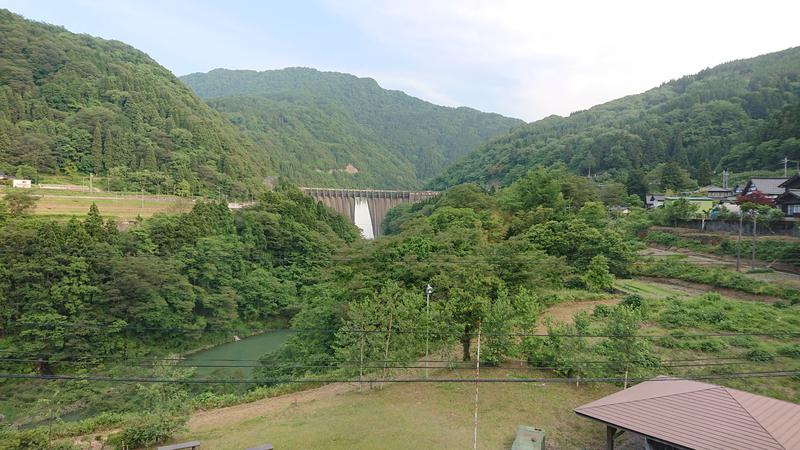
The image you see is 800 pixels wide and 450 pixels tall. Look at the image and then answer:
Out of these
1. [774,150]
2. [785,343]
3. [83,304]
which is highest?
[774,150]

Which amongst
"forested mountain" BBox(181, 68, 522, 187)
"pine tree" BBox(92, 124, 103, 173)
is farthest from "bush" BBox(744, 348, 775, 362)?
"forested mountain" BBox(181, 68, 522, 187)

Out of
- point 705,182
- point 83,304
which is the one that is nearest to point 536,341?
point 83,304

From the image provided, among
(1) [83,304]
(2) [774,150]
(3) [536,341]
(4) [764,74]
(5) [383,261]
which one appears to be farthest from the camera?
(4) [764,74]

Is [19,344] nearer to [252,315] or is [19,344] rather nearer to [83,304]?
[83,304]

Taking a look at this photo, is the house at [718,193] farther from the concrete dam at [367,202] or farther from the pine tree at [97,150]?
the pine tree at [97,150]

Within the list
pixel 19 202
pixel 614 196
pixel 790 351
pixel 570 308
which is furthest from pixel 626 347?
pixel 19 202

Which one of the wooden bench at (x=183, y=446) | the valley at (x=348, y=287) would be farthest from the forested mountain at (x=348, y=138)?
the wooden bench at (x=183, y=446)

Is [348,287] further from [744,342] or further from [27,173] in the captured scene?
[27,173]
